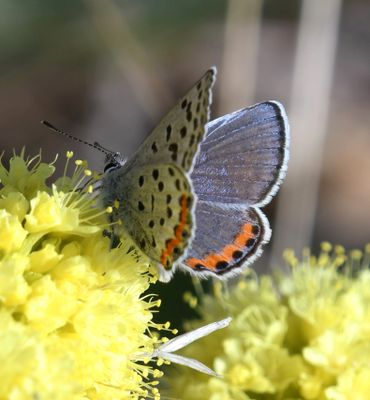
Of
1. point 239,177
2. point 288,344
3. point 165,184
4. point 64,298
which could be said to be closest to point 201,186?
point 239,177

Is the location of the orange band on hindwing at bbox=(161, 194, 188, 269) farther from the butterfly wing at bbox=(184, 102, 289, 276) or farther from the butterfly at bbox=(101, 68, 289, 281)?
the butterfly wing at bbox=(184, 102, 289, 276)

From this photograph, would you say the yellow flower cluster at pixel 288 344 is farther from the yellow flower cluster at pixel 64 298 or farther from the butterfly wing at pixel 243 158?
the butterfly wing at pixel 243 158

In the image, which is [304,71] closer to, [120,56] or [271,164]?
[120,56]

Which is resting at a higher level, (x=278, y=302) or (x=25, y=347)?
(x=25, y=347)

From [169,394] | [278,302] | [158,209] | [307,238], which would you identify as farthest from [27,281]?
[307,238]

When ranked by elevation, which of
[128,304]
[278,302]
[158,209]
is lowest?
[278,302]

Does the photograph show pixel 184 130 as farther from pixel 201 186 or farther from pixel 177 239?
pixel 201 186

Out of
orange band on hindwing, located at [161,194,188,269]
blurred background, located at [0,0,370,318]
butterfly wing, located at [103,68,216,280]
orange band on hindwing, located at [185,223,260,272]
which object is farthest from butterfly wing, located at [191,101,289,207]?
blurred background, located at [0,0,370,318]
